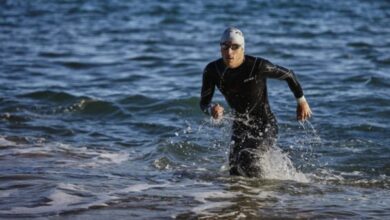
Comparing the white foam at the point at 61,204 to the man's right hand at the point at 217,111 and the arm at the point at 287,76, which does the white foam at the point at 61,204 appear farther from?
the arm at the point at 287,76

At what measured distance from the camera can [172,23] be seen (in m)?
27.5

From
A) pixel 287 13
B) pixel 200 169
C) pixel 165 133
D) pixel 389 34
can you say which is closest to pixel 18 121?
pixel 165 133

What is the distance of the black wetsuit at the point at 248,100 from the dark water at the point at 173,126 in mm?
222

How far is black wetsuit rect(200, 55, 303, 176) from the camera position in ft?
28.1

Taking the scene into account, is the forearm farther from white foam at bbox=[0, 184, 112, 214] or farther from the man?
white foam at bbox=[0, 184, 112, 214]

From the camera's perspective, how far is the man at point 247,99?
8.56 meters

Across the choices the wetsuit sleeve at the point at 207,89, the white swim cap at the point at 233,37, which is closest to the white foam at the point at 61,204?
the wetsuit sleeve at the point at 207,89

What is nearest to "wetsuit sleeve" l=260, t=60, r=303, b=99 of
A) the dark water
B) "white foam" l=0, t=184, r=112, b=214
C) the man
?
the man

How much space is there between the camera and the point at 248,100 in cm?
873

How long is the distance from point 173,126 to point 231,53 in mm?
4251

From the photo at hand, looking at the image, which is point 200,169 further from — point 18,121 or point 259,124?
point 18,121

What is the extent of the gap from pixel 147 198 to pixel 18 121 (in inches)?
204

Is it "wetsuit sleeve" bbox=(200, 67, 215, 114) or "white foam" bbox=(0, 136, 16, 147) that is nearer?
"wetsuit sleeve" bbox=(200, 67, 215, 114)

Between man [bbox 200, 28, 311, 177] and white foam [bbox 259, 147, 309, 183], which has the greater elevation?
man [bbox 200, 28, 311, 177]
